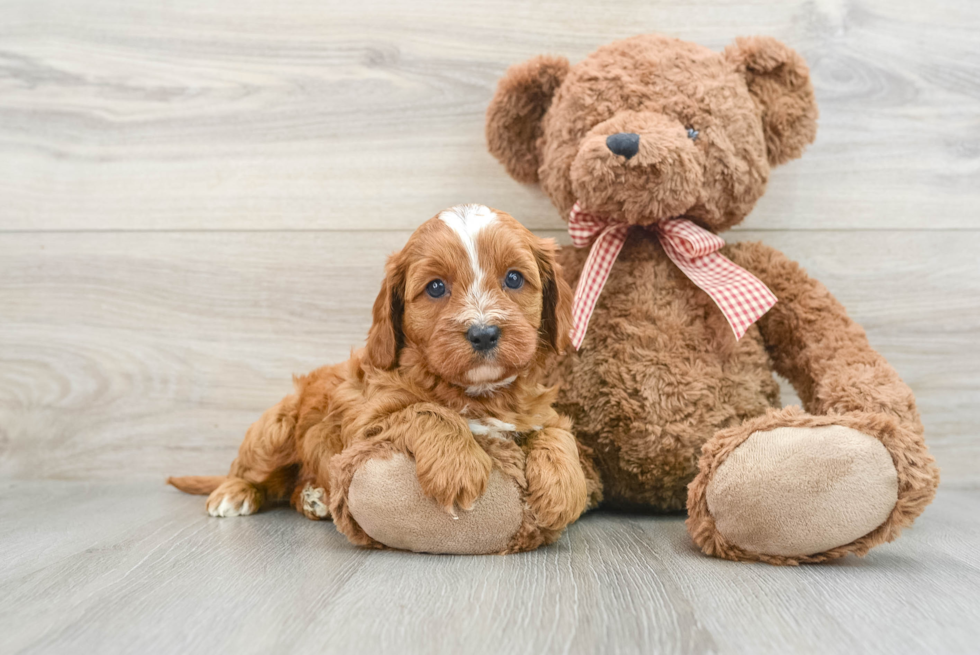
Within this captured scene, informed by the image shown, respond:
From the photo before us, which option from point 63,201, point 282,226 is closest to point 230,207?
point 282,226

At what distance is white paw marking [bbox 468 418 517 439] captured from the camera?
1.28 metres

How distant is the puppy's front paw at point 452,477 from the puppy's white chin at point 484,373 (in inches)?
4.7

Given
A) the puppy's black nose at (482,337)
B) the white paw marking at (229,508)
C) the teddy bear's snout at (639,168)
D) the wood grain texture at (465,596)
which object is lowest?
the white paw marking at (229,508)

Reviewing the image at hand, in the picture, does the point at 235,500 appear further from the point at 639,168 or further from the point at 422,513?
the point at 639,168

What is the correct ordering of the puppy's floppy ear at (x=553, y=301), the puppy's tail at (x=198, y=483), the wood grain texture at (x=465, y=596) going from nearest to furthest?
the wood grain texture at (x=465, y=596) < the puppy's floppy ear at (x=553, y=301) < the puppy's tail at (x=198, y=483)

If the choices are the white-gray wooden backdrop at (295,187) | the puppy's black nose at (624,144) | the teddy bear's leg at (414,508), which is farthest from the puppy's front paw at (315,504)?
the puppy's black nose at (624,144)

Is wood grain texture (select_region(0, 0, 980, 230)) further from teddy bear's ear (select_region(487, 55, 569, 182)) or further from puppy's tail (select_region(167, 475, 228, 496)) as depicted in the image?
puppy's tail (select_region(167, 475, 228, 496))

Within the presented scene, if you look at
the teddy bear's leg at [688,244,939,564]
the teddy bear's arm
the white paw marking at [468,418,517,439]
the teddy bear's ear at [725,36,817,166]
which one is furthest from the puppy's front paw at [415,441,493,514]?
the teddy bear's ear at [725,36,817,166]

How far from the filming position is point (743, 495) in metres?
1.15

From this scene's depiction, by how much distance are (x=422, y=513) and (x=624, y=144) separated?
0.79 meters

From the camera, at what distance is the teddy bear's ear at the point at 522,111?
1.63 m

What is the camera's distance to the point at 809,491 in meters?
1.12

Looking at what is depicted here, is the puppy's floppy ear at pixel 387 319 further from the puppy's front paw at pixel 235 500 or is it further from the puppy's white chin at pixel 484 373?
the puppy's front paw at pixel 235 500

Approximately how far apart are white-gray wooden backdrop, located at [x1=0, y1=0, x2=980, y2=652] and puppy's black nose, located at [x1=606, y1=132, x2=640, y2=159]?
51cm
